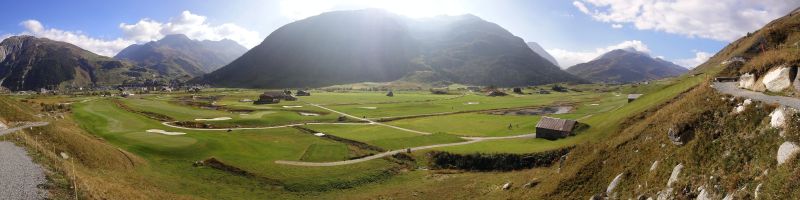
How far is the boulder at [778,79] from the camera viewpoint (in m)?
23.3

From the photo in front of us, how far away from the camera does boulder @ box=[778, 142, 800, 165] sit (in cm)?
1524

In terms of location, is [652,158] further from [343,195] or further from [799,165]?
[343,195]

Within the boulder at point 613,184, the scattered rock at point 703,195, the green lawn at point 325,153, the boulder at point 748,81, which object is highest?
the boulder at point 748,81

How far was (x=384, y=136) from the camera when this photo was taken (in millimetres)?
77125

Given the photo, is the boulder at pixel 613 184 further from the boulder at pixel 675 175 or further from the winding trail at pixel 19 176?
the winding trail at pixel 19 176

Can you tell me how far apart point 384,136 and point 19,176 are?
5502 centimetres

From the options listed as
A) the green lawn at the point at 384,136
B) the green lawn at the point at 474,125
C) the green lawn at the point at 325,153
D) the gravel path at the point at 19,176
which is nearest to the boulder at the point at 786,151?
the gravel path at the point at 19,176

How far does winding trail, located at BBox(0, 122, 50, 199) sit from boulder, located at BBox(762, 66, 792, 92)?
3959 centimetres

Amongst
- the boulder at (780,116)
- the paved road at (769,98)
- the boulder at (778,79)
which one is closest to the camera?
the boulder at (780,116)

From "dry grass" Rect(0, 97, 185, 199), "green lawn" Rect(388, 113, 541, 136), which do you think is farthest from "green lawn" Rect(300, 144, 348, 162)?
"green lawn" Rect(388, 113, 541, 136)

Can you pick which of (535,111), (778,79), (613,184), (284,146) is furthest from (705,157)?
(535,111)

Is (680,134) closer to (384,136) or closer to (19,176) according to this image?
(19,176)

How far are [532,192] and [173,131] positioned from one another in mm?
68984

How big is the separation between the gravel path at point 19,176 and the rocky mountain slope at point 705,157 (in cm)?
2994
